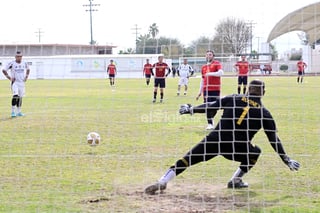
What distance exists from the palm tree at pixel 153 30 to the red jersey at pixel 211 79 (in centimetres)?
292

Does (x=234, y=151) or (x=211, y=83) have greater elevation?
(x=211, y=83)

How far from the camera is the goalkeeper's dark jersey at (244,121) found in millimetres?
6805

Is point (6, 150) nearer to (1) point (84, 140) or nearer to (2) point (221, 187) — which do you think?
(1) point (84, 140)

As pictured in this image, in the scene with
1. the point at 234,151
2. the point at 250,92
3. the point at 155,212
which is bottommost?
the point at 155,212

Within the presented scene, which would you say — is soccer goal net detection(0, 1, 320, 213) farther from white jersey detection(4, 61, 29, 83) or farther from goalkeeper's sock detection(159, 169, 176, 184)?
white jersey detection(4, 61, 29, 83)

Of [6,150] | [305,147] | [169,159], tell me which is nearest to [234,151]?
[169,159]

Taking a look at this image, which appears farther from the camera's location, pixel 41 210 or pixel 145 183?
pixel 145 183

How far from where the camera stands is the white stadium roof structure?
27.7 feet

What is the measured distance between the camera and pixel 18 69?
16.4 m

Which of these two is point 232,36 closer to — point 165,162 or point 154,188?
point 165,162

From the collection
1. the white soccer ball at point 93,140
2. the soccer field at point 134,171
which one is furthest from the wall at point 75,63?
the white soccer ball at point 93,140

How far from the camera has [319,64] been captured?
12820 millimetres

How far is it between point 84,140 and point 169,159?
2.72 meters

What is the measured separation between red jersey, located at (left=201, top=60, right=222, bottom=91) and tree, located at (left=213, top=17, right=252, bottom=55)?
2913 millimetres
